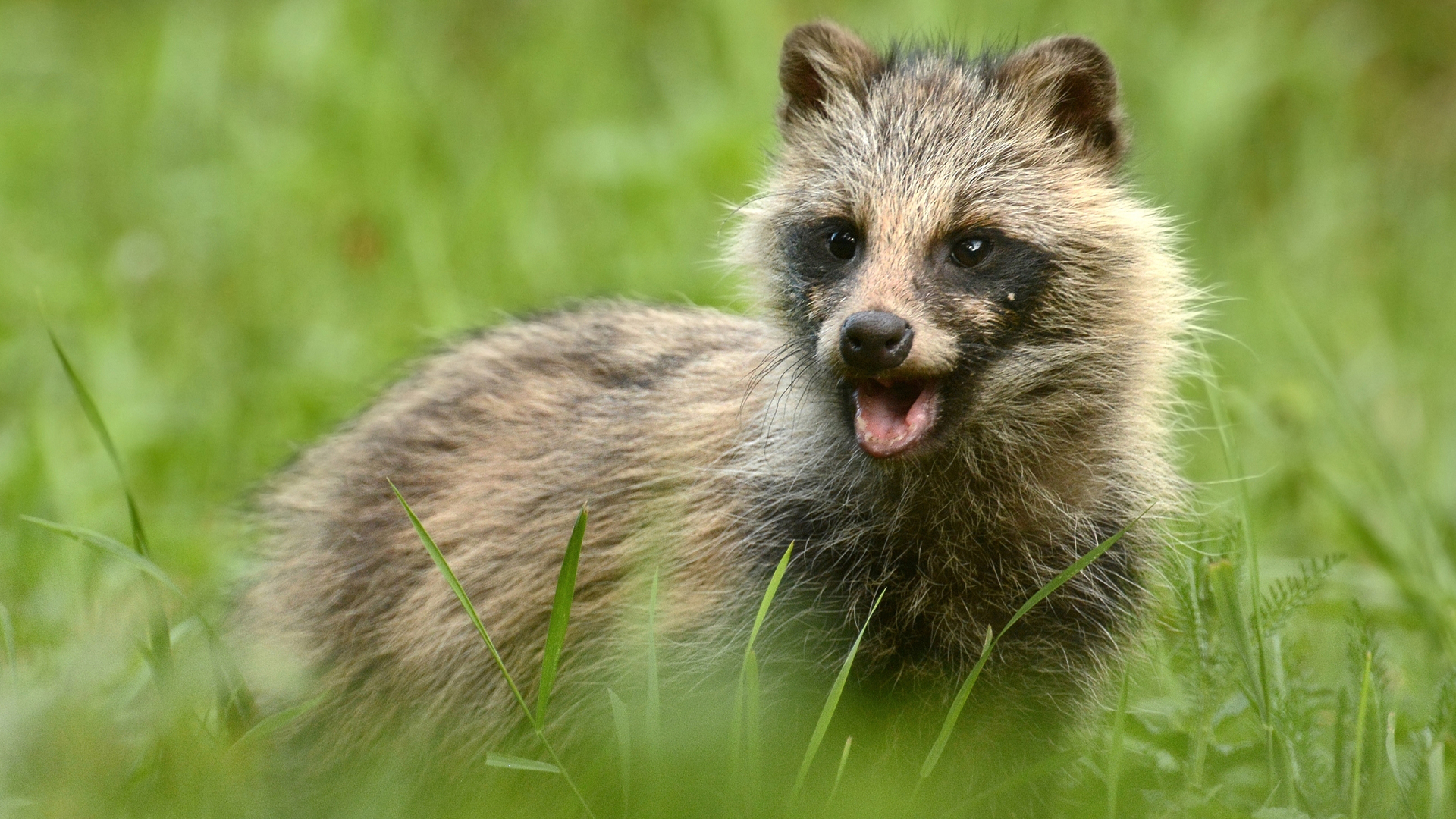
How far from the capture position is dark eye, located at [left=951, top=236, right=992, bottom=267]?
4.38m

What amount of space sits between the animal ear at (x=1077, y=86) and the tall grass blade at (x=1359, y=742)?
5.62ft

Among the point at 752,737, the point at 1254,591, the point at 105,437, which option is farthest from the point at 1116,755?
the point at 105,437

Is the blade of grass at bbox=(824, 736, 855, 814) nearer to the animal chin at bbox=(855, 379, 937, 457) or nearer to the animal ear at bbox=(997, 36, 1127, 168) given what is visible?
the animal chin at bbox=(855, 379, 937, 457)

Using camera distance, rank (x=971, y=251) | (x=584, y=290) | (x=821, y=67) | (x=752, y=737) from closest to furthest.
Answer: (x=752, y=737) < (x=971, y=251) < (x=821, y=67) < (x=584, y=290)

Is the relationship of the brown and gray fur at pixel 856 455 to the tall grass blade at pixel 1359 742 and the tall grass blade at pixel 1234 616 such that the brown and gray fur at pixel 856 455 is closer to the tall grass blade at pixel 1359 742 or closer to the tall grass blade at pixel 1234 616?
the tall grass blade at pixel 1234 616

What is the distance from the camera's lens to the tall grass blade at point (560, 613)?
3889 millimetres

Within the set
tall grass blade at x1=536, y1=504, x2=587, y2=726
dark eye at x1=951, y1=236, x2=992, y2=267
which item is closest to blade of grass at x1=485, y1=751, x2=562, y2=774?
tall grass blade at x1=536, y1=504, x2=587, y2=726

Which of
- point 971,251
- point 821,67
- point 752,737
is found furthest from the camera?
point 821,67

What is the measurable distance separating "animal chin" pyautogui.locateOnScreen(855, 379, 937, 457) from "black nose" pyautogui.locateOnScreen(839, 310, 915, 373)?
0.74 feet

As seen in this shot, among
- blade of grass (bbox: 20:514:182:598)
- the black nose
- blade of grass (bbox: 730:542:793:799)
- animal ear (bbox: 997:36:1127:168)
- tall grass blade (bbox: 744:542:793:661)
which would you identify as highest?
animal ear (bbox: 997:36:1127:168)

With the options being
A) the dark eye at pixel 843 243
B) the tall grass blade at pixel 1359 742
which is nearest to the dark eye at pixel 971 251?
the dark eye at pixel 843 243

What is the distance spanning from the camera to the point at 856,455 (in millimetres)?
4473

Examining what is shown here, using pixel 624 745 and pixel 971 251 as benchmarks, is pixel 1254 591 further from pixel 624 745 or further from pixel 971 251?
pixel 624 745

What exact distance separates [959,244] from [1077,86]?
0.77 metres
